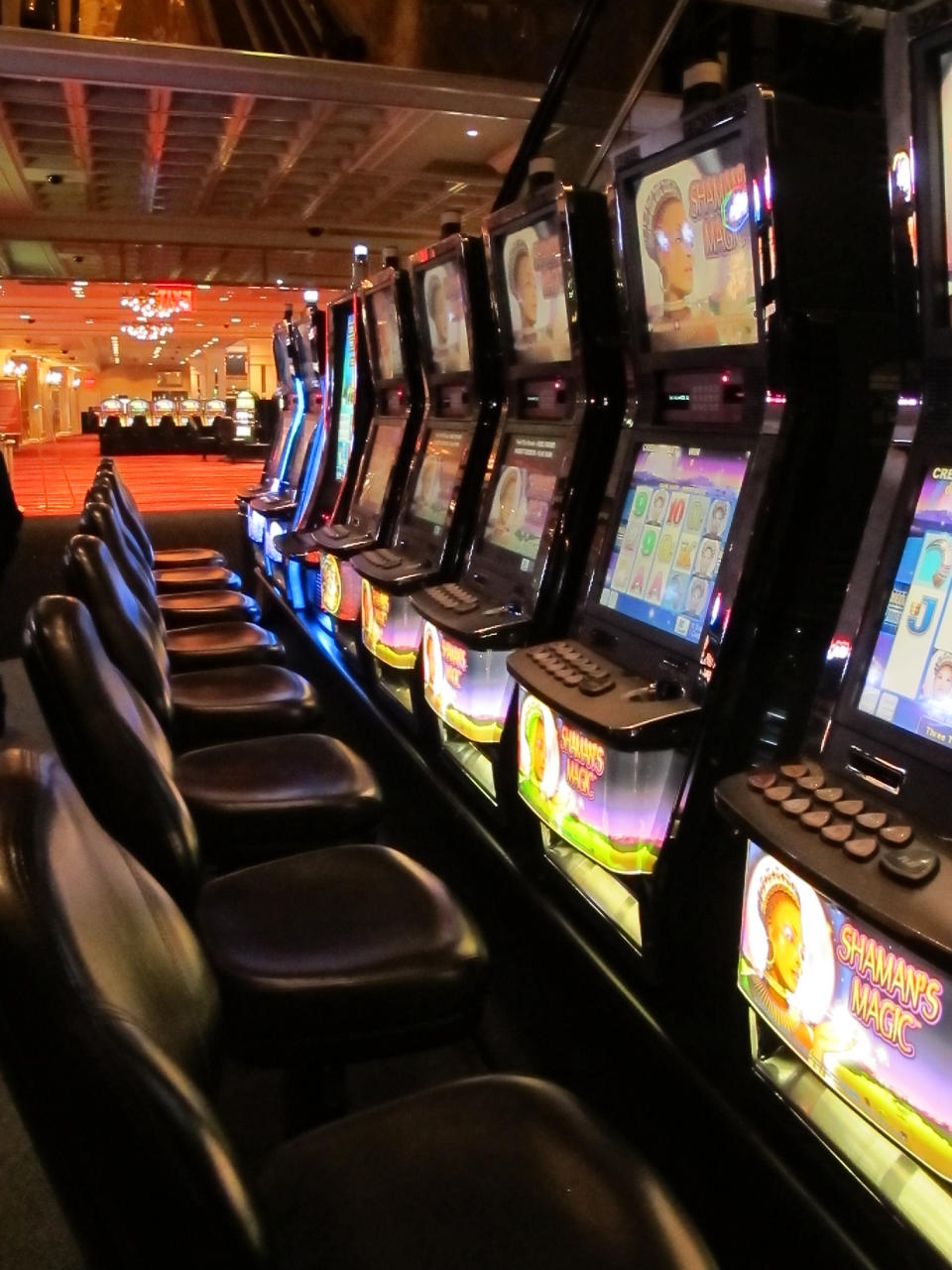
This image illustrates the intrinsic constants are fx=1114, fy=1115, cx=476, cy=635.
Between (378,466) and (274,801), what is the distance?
7.69 feet

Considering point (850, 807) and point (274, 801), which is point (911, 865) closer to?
point (850, 807)

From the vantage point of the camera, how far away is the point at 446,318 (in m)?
3.36

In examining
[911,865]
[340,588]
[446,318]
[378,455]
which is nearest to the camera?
[911,865]

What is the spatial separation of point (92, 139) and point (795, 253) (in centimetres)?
647

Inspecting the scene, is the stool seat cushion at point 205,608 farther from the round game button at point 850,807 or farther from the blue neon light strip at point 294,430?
the round game button at point 850,807

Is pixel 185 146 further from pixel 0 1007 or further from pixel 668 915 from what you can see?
pixel 0 1007

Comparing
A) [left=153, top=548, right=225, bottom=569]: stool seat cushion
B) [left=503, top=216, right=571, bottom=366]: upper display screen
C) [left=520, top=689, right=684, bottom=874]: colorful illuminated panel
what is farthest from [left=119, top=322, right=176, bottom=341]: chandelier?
[left=520, top=689, right=684, bottom=874]: colorful illuminated panel

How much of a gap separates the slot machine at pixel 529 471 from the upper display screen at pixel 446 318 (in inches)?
16.1

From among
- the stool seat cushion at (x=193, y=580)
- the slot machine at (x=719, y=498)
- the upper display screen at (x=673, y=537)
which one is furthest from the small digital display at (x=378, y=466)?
the slot machine at (x=719, y=498)

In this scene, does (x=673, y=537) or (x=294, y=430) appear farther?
(x=294, y=430)

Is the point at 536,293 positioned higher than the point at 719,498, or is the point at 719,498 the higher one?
the point at 536,293

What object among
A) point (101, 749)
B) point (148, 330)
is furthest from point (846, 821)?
point (148, 330)

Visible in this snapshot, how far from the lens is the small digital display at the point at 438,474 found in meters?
3.30

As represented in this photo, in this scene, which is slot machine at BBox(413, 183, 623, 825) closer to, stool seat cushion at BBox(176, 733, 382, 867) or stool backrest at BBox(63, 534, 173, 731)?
stool seat cushion at BBox(176, 733, 382, 867)
